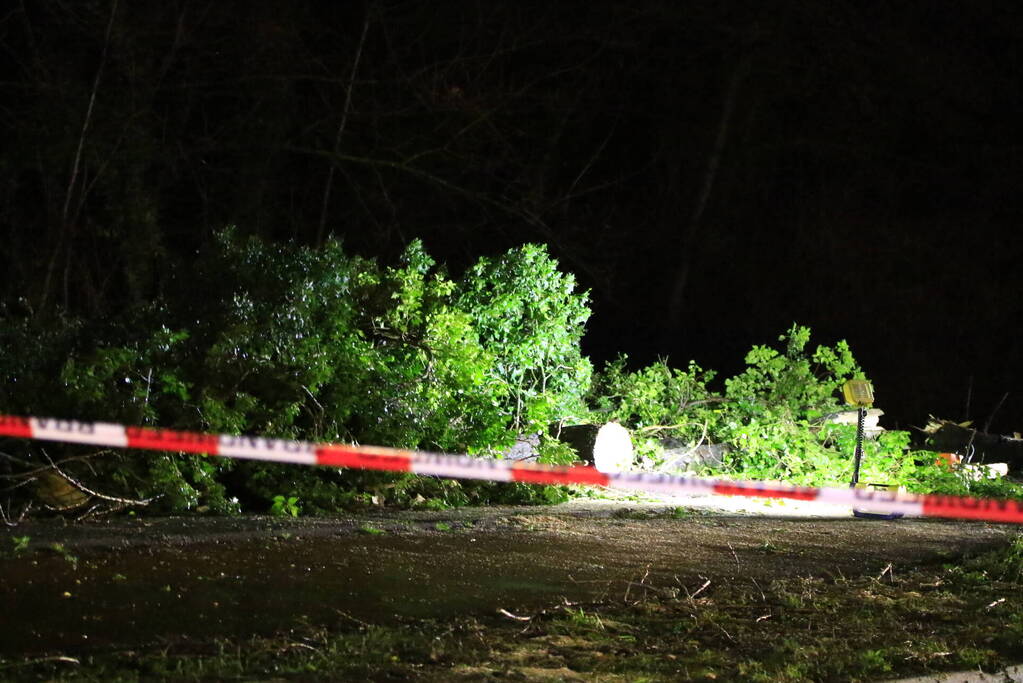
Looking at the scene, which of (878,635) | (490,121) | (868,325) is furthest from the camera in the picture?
(868,325)

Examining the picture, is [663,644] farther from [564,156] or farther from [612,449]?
[564,156]

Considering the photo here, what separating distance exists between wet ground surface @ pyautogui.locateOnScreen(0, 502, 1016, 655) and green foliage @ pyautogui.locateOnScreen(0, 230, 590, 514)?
0.53 metres

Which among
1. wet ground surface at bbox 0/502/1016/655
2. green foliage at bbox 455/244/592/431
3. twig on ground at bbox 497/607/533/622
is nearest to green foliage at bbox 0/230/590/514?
green foliage at bbox 455/244/592/431

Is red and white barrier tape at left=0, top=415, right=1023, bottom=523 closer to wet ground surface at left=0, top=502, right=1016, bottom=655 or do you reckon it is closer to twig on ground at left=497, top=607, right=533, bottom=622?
wet ground surface at left=0, top=502, right=1016, bottom=655

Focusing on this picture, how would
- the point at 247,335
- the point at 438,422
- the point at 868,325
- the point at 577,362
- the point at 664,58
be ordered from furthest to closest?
1. the point at 664,58
2. the point at 868,325
3. the point at 577,362
4. the point at 438,422
5. the point at 247,335

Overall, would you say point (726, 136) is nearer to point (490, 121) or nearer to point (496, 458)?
point (490, 121)

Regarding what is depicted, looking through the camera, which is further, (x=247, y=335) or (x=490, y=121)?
(x=490, y=121)

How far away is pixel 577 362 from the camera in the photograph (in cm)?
1187

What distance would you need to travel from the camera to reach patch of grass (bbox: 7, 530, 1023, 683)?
196 inches

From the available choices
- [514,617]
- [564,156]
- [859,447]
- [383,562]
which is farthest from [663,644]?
[564,156]

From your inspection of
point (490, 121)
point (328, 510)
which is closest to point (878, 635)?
point (328, 510)

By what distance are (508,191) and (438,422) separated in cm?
825

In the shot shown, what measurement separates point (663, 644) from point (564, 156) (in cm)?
1624

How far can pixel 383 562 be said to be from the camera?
7062 millimetres
